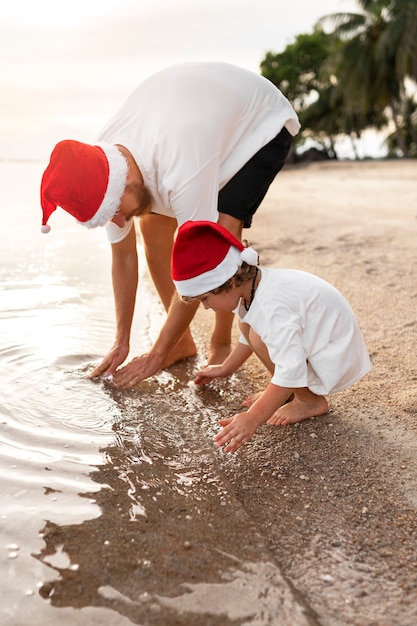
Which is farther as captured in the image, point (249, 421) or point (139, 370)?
point (139, 370)

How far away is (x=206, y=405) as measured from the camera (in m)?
2.64

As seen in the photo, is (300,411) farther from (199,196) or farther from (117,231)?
(117,231)

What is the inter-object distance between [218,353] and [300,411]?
0.71 m

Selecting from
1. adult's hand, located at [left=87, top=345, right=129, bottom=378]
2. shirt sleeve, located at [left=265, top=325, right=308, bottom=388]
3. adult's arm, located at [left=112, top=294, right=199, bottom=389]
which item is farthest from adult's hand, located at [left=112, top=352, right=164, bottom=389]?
shirt sleeve, located at [left=265, top=325, right=308, bottom=388]

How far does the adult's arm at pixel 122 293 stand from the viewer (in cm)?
282

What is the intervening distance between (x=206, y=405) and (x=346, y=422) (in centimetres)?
56

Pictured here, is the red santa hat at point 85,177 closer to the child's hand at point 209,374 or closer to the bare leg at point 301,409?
the child's hand at point 209,374

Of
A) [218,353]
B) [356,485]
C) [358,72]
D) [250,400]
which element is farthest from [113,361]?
[358,72]

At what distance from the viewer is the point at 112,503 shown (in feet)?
6.31

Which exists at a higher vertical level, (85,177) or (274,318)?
(85,177)

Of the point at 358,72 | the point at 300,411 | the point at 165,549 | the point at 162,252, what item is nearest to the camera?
the point at 165,549

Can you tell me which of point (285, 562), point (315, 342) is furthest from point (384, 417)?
point (285, 562)

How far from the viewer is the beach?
5.03 feet

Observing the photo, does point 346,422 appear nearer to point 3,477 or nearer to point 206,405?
point 206,405
